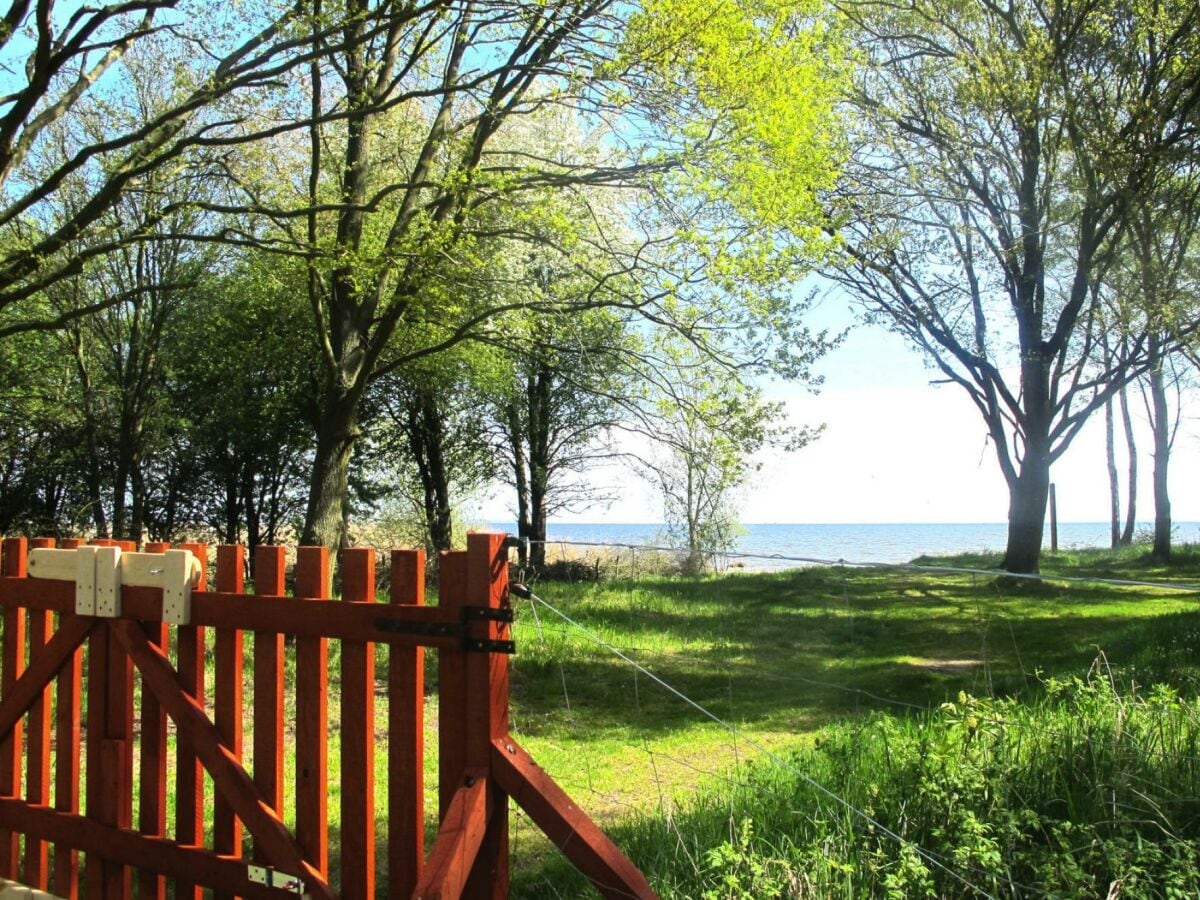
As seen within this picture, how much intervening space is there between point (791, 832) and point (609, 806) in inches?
75.0

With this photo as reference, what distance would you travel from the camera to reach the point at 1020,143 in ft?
51.1

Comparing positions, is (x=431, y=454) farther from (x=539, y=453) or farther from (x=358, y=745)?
(x=358, y=745)

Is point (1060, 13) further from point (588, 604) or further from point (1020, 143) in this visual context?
point (588, 604)

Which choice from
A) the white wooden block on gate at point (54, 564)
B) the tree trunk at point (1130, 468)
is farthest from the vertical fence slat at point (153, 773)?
the tree trunk at point (1130, 468)

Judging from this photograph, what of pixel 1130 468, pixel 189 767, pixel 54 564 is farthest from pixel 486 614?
pixel 1130 468

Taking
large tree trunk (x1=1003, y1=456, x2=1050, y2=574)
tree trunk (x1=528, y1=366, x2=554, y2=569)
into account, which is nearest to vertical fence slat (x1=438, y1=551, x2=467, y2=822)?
large tree trunk (x1=1003, y1=456, x2=1050, y2=574)

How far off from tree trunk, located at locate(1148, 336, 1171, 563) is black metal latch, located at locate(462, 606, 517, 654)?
647 inches

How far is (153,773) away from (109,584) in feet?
2.19

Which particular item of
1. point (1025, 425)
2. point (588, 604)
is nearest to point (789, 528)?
point (1025, 425)

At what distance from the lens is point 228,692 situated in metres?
2.96

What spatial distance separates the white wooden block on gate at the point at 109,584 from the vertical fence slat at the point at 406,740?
1234mm

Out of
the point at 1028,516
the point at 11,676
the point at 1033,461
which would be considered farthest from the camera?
the point at 1033,461

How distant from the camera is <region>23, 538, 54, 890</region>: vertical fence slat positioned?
11.6 ft

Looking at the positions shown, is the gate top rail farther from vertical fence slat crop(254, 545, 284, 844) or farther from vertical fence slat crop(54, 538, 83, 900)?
Result: vertical fence slat crop(54, 538, 83, 900)
